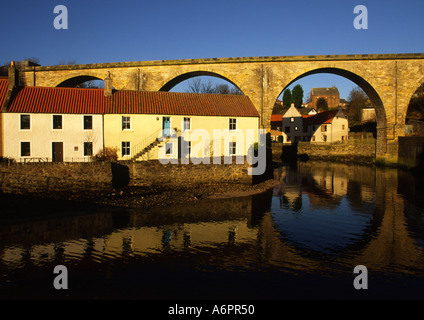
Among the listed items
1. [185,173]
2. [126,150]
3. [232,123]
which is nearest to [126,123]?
[126,150]

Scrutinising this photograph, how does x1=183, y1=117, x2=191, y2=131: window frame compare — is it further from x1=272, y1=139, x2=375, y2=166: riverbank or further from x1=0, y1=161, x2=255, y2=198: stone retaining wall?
x1=272, y1=139, x2=375, y2=166: riverbank

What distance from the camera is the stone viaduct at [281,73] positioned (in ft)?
134

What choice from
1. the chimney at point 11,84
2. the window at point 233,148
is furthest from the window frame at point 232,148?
the chimney at point 11,84

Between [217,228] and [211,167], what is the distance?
37.2 feet

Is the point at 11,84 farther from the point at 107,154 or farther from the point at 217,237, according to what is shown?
the point at 217,237

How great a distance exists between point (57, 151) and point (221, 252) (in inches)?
820

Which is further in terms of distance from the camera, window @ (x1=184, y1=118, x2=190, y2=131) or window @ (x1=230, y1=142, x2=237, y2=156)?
window @ (x1=230, y1=142, x2=237, y2=156)

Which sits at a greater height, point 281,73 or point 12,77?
point 281,73

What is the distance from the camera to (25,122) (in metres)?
27.7

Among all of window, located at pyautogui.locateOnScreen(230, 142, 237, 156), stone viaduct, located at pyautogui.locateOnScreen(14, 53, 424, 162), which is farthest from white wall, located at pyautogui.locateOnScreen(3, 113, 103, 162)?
stone viaduct, located at pyautogui.locateOnScreen(14, 53, 424, 162)

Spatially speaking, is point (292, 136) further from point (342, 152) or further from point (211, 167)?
point (211, 167)

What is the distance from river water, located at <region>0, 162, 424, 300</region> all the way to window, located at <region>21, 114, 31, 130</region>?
37.7 feet

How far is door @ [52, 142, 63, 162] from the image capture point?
28.3m

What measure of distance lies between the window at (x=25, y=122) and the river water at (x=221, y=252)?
1150 centimetres
